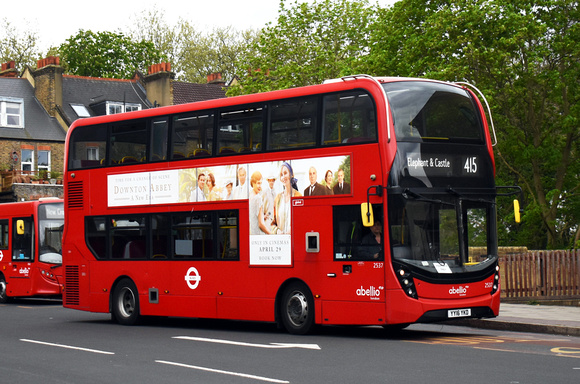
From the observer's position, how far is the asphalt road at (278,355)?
430 inches

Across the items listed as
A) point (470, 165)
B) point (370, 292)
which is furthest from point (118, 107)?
point (370, 292)

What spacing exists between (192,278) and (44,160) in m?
39.8

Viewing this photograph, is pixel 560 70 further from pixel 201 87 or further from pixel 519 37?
pixel 201 87

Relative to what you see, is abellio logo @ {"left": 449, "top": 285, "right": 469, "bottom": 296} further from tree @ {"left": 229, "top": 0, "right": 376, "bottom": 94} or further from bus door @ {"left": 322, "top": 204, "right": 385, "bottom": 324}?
tree @ {"left": 229, "top": 0, "right": 376, "bottom": 94}

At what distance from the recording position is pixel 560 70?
108ft

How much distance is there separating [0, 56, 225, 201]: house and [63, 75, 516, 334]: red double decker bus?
3298 centimetres

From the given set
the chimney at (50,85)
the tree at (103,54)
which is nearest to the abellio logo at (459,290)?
the chimney at (50,85)

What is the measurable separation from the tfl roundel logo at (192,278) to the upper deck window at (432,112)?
5.39 m

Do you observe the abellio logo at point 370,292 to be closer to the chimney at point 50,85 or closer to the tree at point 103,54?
the chimney at point 50,85

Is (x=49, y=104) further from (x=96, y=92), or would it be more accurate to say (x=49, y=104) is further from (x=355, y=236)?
(x=355, y=236)

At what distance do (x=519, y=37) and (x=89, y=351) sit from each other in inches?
858

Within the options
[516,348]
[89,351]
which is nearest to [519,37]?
[516,348]

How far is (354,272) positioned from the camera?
15.5 m

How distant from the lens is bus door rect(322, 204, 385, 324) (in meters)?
15.1
